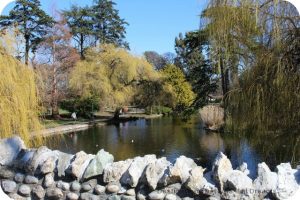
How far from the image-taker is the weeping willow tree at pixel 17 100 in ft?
13.6

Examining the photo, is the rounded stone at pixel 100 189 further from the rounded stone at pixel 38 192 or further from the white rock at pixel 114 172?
the rounded stone at pixel 38 192

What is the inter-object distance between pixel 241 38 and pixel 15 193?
3.04m

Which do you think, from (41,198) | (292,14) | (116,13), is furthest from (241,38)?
(116,13)

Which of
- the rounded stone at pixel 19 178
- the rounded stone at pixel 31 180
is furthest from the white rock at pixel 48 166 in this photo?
the rounded stone at pixel 19 178

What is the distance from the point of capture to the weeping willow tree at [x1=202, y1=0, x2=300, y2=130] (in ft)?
13.5

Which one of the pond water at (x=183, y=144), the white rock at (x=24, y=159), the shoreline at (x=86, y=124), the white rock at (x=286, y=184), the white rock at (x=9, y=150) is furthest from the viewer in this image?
the shoreline at (x=86, y=124)

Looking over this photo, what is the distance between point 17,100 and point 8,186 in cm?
125

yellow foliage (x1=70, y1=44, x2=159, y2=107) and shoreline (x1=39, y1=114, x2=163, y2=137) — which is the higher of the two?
yellow foliage (x1=70, y1=44, x2=159, y2=107)

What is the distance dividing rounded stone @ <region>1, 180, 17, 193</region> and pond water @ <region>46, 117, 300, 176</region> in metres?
2.52

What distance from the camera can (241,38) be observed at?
4.94m

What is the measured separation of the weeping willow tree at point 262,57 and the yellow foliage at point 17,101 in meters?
2.17

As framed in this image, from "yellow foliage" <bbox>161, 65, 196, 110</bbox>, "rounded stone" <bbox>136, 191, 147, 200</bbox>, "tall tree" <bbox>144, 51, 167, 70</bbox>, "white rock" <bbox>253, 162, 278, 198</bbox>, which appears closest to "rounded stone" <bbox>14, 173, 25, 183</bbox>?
"rounded stone" <bbox>136, 191, 147, 200</bbox>

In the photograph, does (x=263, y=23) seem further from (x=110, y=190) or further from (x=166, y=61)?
(x=166, y=61)

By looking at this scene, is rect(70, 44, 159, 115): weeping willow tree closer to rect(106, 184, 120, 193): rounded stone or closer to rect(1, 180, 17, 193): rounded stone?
rect(1, 180, 17, 193): rounded stone
